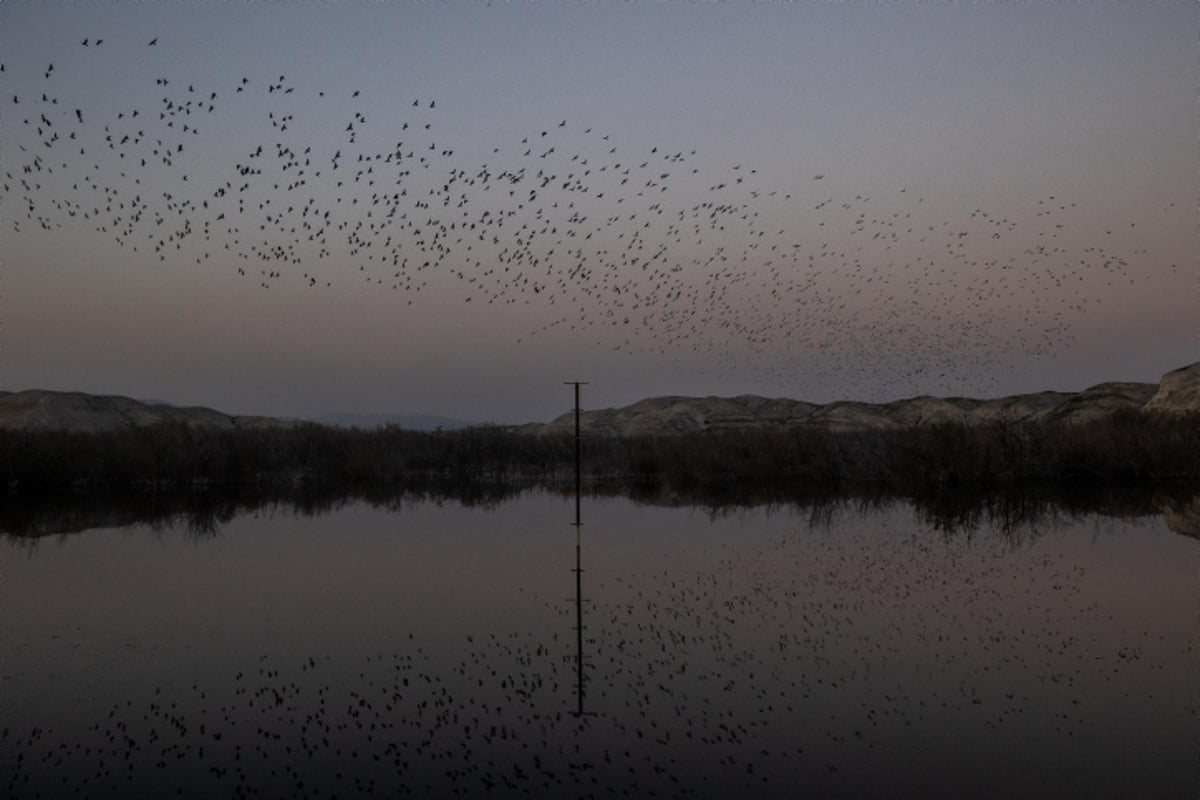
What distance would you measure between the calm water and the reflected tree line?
801 centimetres

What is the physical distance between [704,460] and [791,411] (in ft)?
184

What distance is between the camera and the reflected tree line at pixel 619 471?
2969 cm

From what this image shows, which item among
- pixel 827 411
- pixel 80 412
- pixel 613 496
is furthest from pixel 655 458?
pixel 827 411

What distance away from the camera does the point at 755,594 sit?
15492 millimetres

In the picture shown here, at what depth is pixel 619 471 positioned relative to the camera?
4791 cm

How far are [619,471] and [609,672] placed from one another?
3699 cm

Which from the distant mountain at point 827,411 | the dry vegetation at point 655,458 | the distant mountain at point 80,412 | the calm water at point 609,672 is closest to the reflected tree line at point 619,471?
the dry vegetation at point 655,458

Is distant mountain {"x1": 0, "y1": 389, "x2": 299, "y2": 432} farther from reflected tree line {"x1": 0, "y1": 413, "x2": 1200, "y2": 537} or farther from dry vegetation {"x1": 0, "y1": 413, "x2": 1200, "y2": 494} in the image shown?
reflected tree line {"x1": 0, "y1": 413, "x2": 1200, "y2": 537}

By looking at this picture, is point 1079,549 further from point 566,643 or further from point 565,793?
point 565,793

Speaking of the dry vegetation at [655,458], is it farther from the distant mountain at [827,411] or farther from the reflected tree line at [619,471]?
the distant mountain at [827,411]

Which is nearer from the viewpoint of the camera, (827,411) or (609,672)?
(609,672)

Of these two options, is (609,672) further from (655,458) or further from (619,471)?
(619,471)

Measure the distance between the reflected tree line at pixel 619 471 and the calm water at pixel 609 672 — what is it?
8009 mm

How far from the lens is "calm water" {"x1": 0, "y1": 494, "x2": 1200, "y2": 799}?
7.75 m
